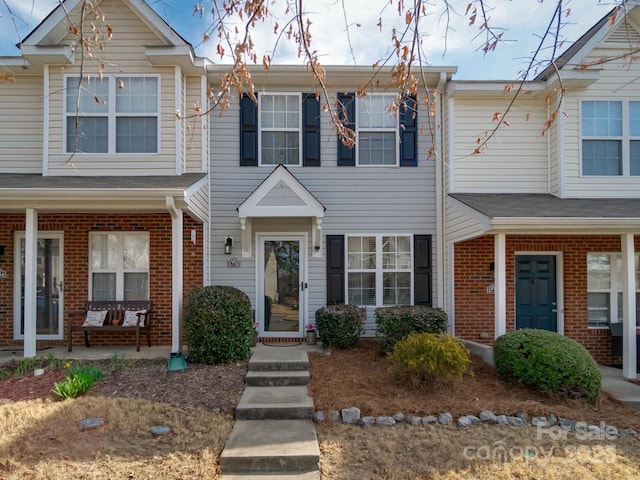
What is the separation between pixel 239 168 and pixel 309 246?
2095mm

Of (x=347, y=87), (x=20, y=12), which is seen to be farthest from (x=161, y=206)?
(x=347, y=87)

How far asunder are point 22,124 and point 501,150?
30.7ft

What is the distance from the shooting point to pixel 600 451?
14.1ft

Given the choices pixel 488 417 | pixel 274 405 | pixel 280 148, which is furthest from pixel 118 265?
pixel 488 417

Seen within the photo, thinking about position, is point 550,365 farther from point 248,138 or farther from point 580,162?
point 248,138

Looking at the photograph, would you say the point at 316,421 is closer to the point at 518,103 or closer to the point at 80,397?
the point at 80,397

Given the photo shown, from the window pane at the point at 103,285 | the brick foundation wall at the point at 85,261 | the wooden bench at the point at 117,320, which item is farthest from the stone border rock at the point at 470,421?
the window pane at the point at 103,285

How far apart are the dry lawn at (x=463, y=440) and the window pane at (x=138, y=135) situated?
5.16 metres

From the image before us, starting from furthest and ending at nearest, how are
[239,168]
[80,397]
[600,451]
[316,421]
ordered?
[239,168] < [80,397] < [316,421] < [600,451]

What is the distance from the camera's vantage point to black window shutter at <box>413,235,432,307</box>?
8.37 meters

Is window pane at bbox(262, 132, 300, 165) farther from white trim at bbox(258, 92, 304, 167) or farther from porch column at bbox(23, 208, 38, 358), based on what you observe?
porch column at bbox(23, 208, 38, 358)

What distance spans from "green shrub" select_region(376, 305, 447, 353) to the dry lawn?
3.85ft

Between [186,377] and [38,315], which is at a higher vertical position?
[38,315]

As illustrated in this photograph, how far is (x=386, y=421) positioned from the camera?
478 centimetres
